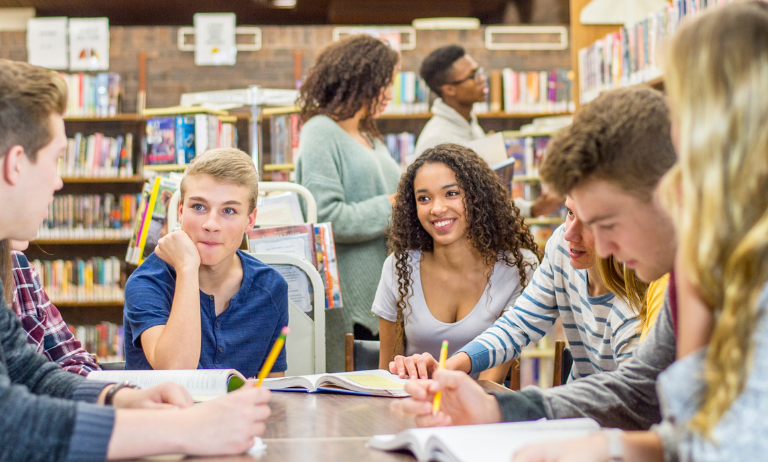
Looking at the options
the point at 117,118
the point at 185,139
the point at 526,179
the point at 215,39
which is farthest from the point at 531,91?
the point at 117,118

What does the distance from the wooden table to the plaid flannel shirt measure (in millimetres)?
479

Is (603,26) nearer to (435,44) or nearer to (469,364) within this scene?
(435,44)

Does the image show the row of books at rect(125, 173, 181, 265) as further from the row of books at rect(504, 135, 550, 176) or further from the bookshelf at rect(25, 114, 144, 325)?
the row of books at rect(504, 135, 550, 176)

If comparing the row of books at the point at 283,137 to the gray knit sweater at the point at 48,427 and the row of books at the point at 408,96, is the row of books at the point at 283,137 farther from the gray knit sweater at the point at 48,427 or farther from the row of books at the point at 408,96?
the gray knit sweater at the point at 48,427

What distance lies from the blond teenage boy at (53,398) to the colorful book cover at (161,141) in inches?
103

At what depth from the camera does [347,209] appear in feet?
7.14

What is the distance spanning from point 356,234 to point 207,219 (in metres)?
0.67

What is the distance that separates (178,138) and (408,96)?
1730 mm

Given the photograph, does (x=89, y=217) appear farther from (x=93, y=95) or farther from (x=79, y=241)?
(x=93, y=95)

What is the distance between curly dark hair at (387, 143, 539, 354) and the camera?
6.29 ft

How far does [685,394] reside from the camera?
59 cm

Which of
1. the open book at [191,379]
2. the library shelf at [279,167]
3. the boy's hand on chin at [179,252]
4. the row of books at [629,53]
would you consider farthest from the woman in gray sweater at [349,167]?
→ the library shelf at [279,167]

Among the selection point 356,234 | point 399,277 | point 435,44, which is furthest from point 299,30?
point 399,277

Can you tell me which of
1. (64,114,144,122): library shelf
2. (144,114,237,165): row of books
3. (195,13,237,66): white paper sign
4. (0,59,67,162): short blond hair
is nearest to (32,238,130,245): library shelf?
(64,114,144,122): library shelf
